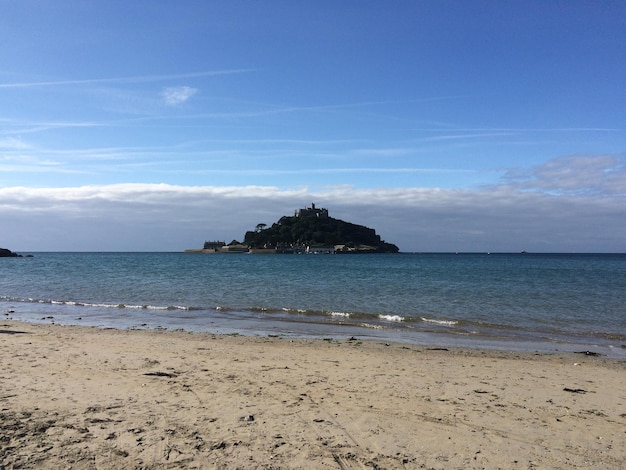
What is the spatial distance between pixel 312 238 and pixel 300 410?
17190 centimetres

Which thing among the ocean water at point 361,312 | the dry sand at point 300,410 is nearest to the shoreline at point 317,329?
the ocean water at point 361,312

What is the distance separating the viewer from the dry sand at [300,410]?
5793 millimetres

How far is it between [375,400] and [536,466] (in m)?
2.92

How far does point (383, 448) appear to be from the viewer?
6.10 meters

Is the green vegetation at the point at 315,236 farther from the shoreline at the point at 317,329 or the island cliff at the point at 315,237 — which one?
the shoreline at the point at 317,329

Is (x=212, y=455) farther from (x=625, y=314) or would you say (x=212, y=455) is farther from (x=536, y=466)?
(x=625, y=314)

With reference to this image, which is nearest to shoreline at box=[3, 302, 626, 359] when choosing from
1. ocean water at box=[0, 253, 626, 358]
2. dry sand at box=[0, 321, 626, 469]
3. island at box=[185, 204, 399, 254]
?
ocean water at box=[0, 253, 626, 358]

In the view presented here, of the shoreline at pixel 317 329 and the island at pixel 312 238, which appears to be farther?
the island at pixel 312 238

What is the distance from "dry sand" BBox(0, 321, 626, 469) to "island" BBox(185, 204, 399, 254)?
15775 cm

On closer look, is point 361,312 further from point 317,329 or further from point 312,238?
point 312,238

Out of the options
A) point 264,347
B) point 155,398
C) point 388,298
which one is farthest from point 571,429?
point 388,298

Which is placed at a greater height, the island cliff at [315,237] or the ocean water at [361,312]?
the island cliff at [315,237]

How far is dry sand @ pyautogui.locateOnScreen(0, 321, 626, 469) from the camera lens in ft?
19.0

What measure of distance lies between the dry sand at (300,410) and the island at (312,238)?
15775 cm
